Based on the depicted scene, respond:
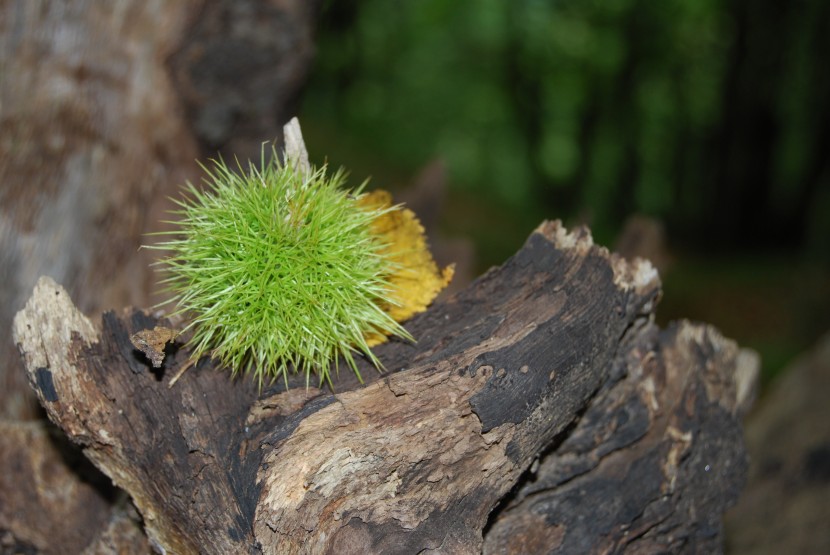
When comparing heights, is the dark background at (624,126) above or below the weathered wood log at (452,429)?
above

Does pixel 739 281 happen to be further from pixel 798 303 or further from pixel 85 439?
pixel 85 439

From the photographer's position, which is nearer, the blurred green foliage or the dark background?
the dark background

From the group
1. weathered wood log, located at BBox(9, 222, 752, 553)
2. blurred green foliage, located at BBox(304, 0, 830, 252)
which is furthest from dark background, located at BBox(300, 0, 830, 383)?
weathered wood log, located at BBox(9, 222, 752, 553)

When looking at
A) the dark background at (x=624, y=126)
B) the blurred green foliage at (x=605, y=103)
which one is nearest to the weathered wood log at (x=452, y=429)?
the dark background at (x=624, y=126)

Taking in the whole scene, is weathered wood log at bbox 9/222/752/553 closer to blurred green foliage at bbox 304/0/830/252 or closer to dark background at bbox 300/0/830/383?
dark background at bbox 300/0/830/383

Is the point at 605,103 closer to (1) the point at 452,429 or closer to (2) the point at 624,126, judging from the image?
(2) the point at 624,126

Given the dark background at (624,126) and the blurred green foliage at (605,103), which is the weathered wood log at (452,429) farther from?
the blurred green foliage at (605,103)

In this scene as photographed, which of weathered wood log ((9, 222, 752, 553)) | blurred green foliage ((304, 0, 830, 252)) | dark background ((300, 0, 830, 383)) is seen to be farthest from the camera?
blurred green foliage ((304, 0, 830, 252))
